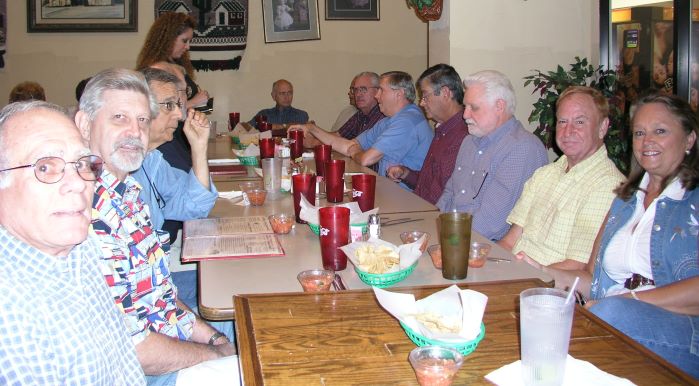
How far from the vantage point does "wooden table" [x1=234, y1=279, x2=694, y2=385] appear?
1.15 m

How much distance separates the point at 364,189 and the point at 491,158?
69 cm

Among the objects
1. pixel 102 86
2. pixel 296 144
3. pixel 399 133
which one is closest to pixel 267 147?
pixel 296 144

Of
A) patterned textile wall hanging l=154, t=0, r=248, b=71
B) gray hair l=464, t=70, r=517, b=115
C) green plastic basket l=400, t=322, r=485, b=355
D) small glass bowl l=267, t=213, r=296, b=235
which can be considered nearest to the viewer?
green plastic basket l=400, t=322, r=485, b=355

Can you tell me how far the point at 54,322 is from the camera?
1.15 m

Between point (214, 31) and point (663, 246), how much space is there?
5.44m

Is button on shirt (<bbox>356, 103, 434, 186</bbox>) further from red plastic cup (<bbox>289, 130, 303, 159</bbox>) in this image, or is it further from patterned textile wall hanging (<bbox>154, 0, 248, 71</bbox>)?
patterned textile wall hanging (<bbox>154, 0, 248, 71</bbox>)

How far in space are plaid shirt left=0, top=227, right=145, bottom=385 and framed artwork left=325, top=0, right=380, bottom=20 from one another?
5899 mm

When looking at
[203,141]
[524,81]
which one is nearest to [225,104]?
[524,81]

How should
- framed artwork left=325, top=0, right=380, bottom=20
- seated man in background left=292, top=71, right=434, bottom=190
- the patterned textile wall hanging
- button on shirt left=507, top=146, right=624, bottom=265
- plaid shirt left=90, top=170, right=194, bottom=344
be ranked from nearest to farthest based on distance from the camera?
plaid shirt left=90, top=170, right=194, bottom=344
button on shirt left=507, top=146, right=624, bottom=265
seated man in background left=292, top=71, right=434, bottom=190
the patterned textile wall hanging
framed artwork left=325, top=0, right=380, bottom=20

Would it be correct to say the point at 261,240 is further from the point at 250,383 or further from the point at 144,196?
the point at 250,383

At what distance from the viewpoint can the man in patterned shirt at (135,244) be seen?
1.66 metres

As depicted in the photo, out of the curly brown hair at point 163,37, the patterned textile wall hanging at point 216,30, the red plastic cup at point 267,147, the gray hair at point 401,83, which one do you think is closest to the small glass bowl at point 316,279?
the red plastic cup at point 267,147

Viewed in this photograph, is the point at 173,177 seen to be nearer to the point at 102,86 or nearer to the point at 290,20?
the point at 102,86

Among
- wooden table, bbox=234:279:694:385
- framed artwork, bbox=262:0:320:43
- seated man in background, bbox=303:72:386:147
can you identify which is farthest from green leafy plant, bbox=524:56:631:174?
wooden table, bbox=234:279:694:385
